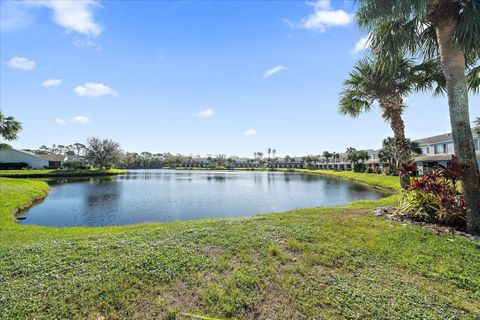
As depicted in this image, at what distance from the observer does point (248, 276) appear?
4.40 meters

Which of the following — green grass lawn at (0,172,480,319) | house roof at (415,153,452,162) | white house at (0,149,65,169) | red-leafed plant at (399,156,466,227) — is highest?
white house at (0,149,65,169)

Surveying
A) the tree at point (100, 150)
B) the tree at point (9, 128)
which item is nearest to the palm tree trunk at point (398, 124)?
the tree at point (9, 128)

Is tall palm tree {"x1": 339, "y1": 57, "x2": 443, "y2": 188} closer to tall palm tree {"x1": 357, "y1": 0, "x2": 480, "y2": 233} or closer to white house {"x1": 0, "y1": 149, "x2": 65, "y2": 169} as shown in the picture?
tall palm tree {"x1": 357, "y1": 0, "x2": 480, "y2": 233}

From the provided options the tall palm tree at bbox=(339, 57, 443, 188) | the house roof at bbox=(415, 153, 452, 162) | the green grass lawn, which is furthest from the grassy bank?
the house roof at bbox=(415, 153, 452, 162)

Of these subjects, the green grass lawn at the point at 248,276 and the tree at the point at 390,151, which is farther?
the tree at the point at 390,151

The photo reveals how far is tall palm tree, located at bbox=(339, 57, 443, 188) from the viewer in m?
10.4

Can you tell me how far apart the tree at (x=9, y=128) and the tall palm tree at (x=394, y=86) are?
39.1m

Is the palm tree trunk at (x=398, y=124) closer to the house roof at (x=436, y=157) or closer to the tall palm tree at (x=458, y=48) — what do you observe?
the tall palm tree at (x=458, y=48)

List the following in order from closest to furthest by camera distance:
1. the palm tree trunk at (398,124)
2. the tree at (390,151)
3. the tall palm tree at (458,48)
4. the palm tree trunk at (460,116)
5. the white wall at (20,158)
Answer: the tall palm tree at (458,48), the palm tree trunk at (460,116), the palm tree trunk at (398,124), the tree at (390,151), the white wall at (20,158)

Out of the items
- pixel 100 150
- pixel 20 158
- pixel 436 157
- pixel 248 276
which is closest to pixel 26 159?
pixel 20 158

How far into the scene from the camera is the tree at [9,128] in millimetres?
29991

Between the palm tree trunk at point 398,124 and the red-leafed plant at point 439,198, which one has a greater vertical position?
the palm tree trunk at point 398,124

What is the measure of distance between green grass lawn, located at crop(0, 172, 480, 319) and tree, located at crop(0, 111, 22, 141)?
114ft

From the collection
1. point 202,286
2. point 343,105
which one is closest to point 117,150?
point 343,105
